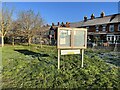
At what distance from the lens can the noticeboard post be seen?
7390 millimetres

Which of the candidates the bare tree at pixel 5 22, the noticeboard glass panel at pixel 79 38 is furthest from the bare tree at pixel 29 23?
the noticeboard glass panel at pixel 79 38

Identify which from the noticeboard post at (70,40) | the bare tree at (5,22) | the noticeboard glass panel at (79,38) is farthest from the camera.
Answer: the bare tree at (5,22)

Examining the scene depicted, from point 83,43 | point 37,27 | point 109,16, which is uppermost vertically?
point 109,16

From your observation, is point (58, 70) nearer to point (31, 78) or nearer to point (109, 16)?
point (31, 78)

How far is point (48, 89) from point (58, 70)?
1.79m

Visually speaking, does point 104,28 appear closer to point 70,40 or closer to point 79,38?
point 79,38

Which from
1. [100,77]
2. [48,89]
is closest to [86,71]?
[100,77]

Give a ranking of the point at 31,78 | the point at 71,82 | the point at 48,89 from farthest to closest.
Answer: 1. the point at 31,78
2. the point at 71,82
3. the point at 48,89

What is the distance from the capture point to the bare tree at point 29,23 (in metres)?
32.1

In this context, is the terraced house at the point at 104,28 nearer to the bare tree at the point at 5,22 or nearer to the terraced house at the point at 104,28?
the terraced house at the point at 104,28

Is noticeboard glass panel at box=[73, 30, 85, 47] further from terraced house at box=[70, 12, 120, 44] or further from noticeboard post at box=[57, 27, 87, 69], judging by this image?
terraced house at box=[70, 12, 120, 44]

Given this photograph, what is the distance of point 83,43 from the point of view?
8000 mm

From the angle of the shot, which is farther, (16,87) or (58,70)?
(58,70)

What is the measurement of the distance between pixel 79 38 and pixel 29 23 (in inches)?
1024
